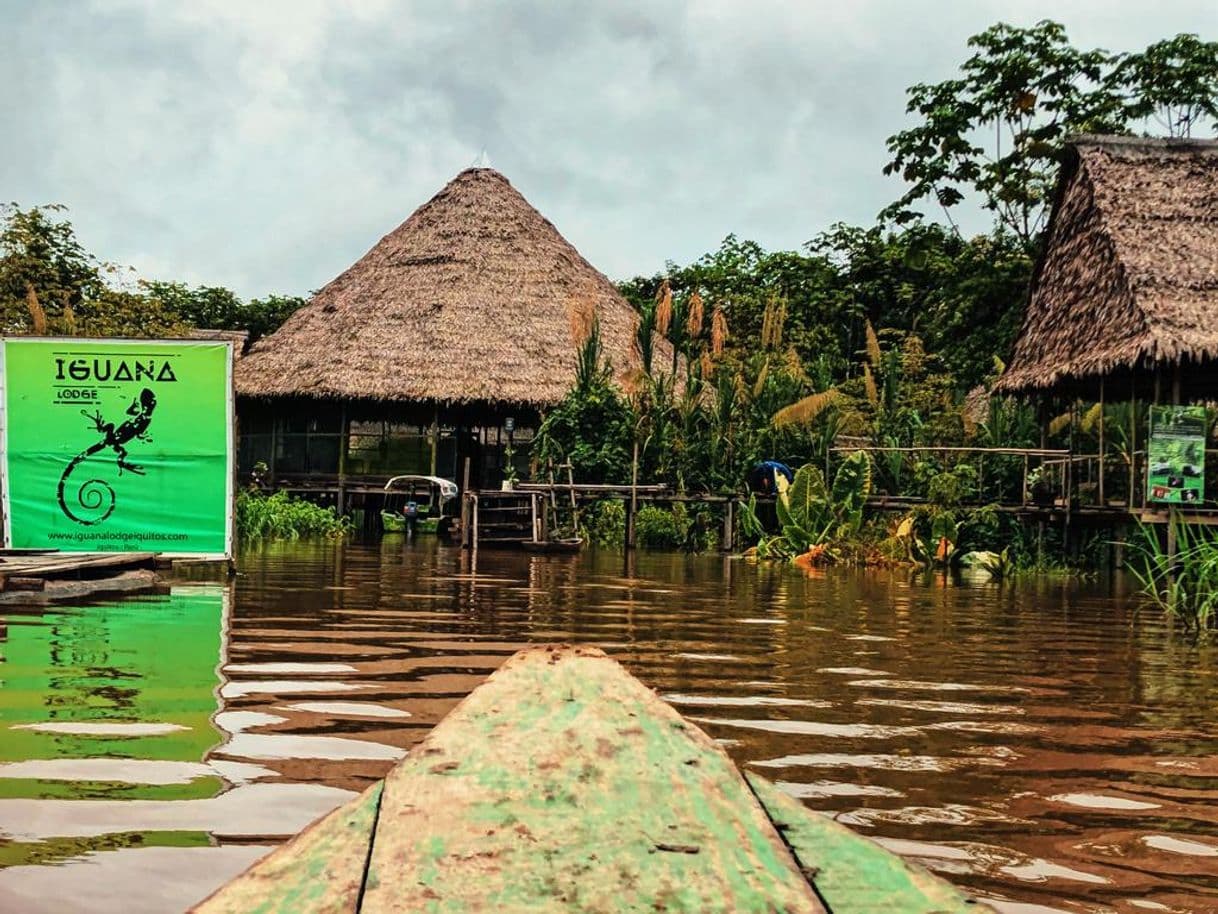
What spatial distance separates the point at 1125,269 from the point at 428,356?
41.9 feet

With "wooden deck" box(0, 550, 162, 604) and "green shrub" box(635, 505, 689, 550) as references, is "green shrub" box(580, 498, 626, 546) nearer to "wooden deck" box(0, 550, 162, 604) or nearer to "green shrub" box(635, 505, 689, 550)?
"green shrub" box(635, 505, 689, 550)

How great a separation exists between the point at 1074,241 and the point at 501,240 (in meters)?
12.8

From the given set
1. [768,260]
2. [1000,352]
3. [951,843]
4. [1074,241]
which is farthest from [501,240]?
[951,843]

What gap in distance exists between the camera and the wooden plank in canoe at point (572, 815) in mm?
1515

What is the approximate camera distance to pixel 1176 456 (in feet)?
43.3

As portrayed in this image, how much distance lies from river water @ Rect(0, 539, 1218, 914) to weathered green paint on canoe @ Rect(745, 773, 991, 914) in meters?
0.83

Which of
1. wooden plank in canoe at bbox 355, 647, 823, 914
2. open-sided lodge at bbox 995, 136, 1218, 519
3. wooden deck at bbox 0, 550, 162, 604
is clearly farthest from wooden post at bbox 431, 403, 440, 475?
wooden plank in canoe at bbox 355, 647, 823, 914

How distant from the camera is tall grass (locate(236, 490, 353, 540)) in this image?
18.6 m

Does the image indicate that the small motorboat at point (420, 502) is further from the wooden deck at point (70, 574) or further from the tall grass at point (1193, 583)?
the tall grass at point (1193, 583)

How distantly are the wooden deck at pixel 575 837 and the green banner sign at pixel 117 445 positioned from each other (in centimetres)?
894

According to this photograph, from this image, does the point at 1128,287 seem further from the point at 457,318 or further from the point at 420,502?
the point at 457,318

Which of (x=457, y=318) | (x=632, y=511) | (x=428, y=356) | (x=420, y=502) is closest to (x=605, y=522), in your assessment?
(x=632, y=511)

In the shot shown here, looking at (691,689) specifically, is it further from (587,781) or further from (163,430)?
(163,430)

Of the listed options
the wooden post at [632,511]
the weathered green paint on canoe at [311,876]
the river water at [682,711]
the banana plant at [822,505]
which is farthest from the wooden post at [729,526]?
the weathered green paint on canoe at [311,876]
